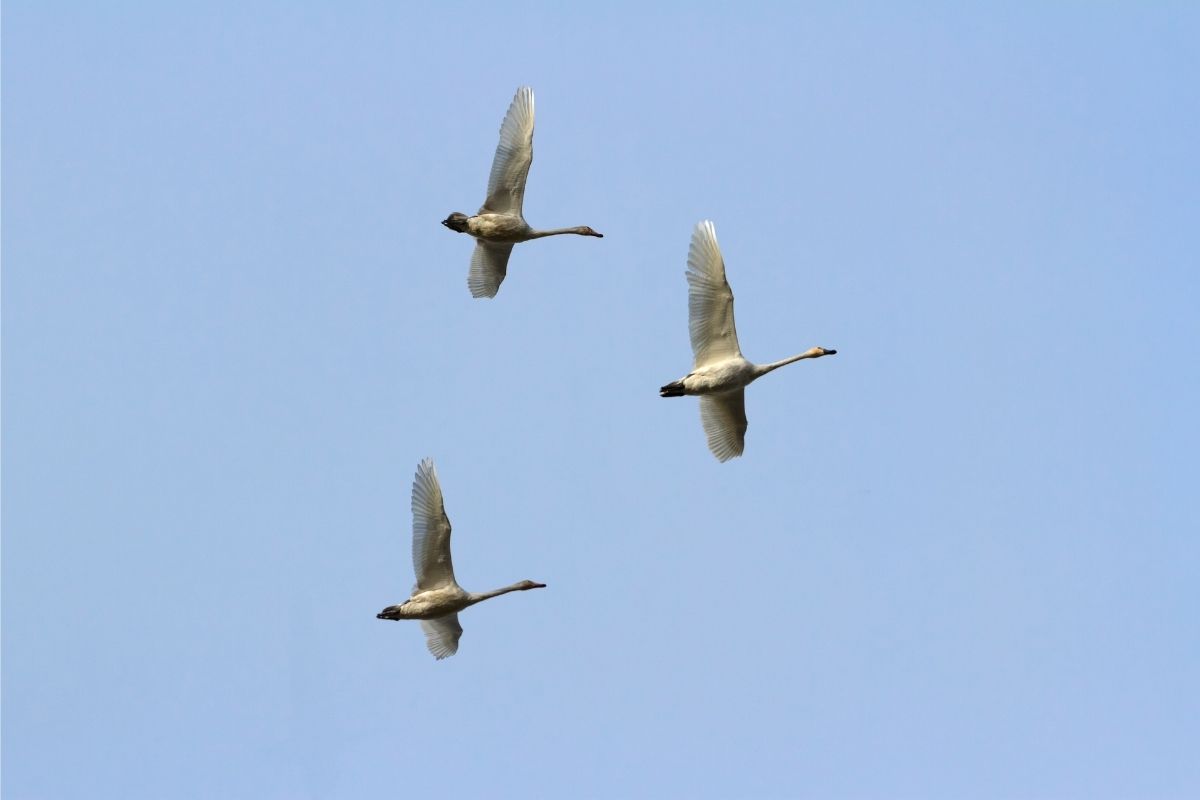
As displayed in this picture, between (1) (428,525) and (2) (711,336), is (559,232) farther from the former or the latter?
(1) (428,525)

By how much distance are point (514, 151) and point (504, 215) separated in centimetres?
161

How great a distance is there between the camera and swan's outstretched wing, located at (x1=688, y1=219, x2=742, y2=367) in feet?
139

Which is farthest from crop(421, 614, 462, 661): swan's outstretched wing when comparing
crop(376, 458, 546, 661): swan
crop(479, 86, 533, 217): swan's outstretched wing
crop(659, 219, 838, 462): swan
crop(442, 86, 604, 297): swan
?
crop(479, 86, 533, 217): swan's outstretched wing

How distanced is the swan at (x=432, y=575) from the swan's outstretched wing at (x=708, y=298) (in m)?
6.44

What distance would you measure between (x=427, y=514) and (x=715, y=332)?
24.0 feet

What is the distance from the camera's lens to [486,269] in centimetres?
4666

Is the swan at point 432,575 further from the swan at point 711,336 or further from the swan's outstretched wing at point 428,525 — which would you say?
the swan at point 711,336

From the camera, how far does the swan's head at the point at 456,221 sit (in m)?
45.1

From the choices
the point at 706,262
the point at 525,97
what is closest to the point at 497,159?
the point at 525,97

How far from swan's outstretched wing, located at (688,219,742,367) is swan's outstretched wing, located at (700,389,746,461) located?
4.12ft

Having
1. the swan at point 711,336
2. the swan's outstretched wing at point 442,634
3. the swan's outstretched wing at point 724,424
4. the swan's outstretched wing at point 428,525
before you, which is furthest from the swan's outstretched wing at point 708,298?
the swan's outstretched wing at point 442,634

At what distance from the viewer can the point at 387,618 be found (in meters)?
42.6

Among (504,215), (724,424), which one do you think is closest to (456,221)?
(504,215)

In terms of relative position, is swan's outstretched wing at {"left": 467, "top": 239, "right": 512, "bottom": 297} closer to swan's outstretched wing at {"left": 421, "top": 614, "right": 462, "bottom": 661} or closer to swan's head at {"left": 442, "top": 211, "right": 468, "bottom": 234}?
swan's head at {"left": 442, "top": 211, "right": 468, "bottom": 234}
